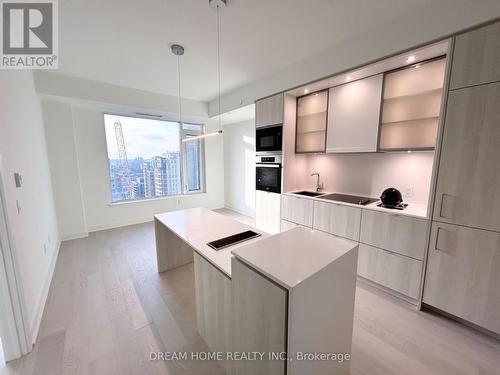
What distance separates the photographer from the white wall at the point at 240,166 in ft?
17.1

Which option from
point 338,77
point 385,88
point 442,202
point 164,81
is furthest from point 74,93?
point 442,202

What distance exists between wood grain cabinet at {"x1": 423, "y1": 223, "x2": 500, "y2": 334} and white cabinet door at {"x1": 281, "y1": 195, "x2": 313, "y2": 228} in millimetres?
1363

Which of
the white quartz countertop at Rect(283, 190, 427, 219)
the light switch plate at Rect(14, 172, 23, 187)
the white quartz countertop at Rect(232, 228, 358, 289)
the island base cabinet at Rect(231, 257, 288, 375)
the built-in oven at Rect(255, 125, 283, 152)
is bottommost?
the island base cabinet at Rect(231, 257, 288, 375)

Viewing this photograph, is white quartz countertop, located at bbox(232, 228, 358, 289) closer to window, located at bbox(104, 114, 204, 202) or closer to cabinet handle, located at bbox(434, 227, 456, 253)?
cabinet handle, located at bbox(434, 227, 456, 253)

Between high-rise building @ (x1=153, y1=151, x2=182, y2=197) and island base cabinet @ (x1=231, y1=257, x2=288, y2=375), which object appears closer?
island base cabinet @ (x1=231, y1=257, x2=288, y2=375)

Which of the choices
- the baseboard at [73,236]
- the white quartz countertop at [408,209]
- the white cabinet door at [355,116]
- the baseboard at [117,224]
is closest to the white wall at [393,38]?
the white cabinet door at [355,116]

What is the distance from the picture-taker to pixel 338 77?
2.48 m

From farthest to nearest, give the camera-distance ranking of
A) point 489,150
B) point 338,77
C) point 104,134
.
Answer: point 104,134
point 338,77
point 489,150

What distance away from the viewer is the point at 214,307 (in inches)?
58.1

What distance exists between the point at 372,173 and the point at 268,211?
174cm

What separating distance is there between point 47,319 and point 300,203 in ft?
10.3

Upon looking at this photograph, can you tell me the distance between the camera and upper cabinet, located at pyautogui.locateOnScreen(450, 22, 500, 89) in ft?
4.91

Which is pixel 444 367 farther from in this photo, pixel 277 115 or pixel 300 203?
pixel 277 115

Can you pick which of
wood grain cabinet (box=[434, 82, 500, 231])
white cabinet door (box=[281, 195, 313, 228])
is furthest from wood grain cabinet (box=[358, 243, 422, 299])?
white cabinet door (box=[281, 195, 313, 228])
